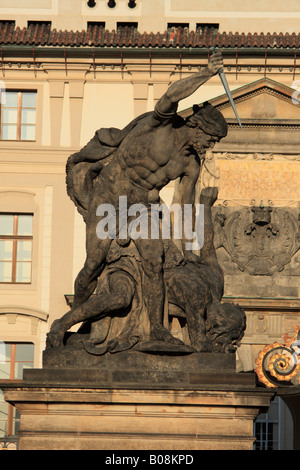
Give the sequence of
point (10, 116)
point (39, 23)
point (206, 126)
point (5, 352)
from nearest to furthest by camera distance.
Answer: point (206, 126) < point (5, 352) < point (10, 116) < point (39, 23)

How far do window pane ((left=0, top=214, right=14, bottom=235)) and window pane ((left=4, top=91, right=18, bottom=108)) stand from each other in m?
2.71

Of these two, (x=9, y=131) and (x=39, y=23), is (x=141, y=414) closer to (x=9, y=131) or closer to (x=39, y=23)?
(x=9, y=131)

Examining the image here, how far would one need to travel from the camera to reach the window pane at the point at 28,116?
35969mm

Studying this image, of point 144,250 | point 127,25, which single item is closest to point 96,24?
point 127,25

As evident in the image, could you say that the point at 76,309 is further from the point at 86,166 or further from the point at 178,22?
the point at 178,22

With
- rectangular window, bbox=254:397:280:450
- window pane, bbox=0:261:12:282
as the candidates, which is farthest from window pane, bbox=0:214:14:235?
rectangular window, bbox=254:397:280:450

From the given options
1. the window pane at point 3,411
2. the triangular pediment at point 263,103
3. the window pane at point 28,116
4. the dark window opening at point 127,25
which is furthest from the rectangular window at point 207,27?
the window pane at point 3,411

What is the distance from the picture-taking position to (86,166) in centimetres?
1343

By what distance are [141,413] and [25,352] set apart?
22.5m

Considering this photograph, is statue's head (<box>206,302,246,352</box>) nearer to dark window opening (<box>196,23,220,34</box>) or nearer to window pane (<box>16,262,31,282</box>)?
window pane (<box>16,262,31,282</box>)

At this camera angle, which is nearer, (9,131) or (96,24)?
(9,131)

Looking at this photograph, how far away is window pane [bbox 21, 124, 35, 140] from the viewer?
118 ft

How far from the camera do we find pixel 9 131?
36.1 metres
